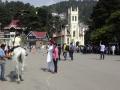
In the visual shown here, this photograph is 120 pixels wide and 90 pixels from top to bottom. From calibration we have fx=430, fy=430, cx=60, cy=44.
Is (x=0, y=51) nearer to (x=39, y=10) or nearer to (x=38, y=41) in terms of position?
(x=38, y=41)

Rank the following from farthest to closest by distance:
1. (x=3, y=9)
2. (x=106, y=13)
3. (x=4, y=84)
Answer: (x=3, y=9), (x=106, y=13), (x=4, y=84)

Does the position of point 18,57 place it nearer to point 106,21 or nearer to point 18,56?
point 18,56

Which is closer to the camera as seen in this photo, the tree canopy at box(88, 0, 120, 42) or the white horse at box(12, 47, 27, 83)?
the white horse at box(12, 47, 27, 83)

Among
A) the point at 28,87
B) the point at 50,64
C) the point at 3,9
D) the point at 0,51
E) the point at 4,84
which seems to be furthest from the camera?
the point at 3,9

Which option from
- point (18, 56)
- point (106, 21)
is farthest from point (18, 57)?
point (106, 21)

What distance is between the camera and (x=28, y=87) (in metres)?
16.8

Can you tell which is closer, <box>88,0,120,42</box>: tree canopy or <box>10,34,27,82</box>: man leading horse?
<box>10,34,27,82</box>: man leading horse

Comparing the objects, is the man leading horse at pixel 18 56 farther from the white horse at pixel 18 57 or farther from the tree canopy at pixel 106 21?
the tree canopy at pixel 106 21

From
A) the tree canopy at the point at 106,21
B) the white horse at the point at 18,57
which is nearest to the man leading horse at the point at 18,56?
the white horse at the point at 18,57

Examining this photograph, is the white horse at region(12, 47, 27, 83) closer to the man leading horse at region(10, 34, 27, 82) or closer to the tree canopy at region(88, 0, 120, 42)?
the man leading horse at region(10, 34, 27, 82)

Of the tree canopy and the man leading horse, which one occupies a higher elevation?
the tree canopy

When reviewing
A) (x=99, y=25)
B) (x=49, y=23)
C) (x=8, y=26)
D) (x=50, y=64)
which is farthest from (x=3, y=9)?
(x=50, y=64)

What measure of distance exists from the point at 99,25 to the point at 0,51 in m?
74.4

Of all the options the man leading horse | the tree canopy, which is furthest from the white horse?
the tree canopy
